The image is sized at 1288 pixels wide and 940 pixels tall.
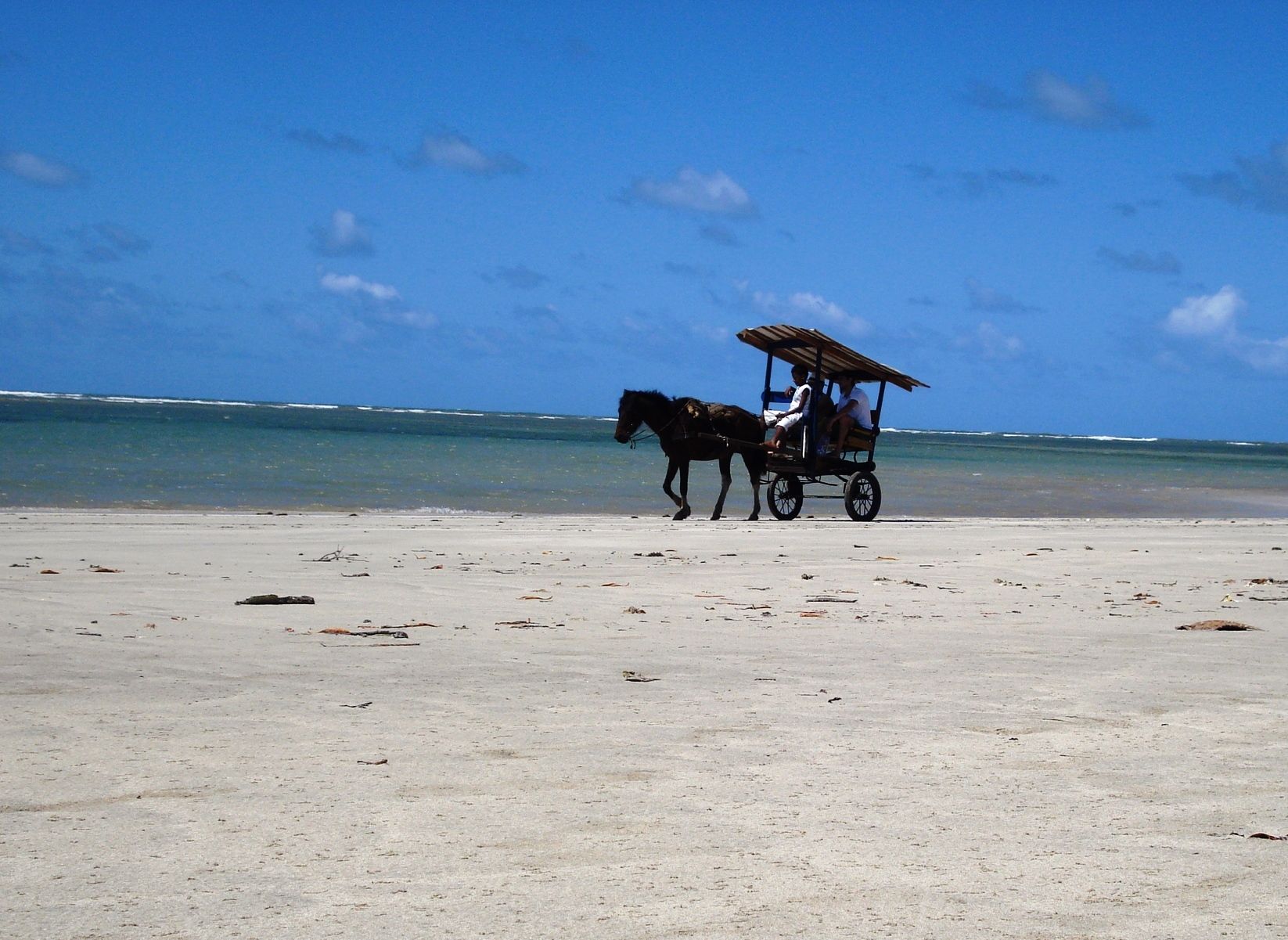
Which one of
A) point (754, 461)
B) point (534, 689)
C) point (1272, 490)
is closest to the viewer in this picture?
point (534, 689)

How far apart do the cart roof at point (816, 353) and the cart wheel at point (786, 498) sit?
1.67 meters

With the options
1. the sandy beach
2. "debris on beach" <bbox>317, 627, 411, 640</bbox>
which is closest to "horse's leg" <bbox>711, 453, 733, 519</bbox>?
the sandy beach

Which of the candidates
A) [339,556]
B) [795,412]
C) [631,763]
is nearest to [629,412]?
[795,412]

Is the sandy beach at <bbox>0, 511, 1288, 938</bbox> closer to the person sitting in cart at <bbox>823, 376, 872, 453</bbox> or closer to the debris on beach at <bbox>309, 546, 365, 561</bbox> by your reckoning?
the debris on beach at <bbox>309, 546, 365, 561</bbox>

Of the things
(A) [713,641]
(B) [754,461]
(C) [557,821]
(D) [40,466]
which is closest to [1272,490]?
(B) [754,461]

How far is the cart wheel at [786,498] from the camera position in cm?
1989

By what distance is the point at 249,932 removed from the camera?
9.59 ft

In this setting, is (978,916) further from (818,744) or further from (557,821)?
(818,744)

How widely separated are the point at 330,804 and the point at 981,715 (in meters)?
2.64

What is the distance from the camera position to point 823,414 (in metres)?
19.0

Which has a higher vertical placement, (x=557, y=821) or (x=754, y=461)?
(x=754, y=461)

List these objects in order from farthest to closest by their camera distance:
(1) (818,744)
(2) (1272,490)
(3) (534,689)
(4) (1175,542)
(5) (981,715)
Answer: (2) (1272,490)
(4) (1175,542)
(3) (534,689)
(5) (981,715)
(1) (818,744)

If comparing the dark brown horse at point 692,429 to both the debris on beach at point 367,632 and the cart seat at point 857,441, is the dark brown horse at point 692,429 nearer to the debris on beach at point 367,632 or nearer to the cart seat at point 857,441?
the cart seat at point 857,441

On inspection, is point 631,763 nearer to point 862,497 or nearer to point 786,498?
point 862,497
